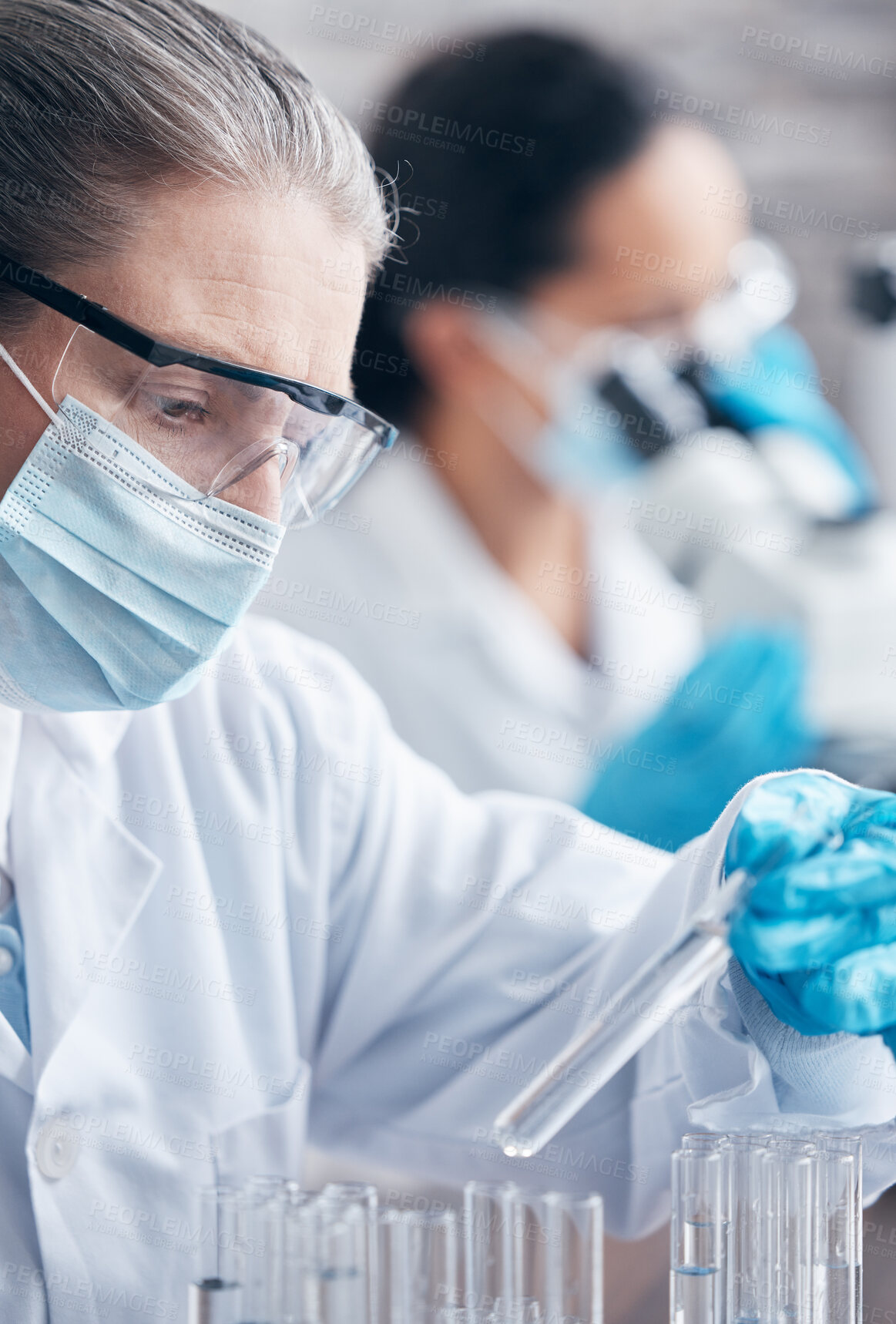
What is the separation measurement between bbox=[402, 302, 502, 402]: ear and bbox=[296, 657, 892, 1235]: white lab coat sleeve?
3.53 feet

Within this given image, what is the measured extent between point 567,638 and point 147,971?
1.66 m

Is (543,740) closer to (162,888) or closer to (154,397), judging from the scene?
(162,888)

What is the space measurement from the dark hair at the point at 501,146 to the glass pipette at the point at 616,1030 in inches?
61.3

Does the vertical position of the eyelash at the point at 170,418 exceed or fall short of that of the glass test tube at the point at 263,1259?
it exceeds it

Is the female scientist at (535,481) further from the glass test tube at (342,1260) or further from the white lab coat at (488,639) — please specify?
the glass test tube at (342,1260)

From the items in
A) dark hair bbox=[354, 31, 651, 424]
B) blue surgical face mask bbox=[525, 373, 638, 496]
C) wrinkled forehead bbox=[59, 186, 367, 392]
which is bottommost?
wrinkled forehead bbox=[59, 186, 367, 392]

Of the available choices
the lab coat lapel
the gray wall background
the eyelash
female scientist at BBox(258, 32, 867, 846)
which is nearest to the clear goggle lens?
the eyelash

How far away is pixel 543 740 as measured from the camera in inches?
102

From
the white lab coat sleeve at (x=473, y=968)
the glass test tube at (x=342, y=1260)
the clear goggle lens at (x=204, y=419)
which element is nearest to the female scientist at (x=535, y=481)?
the white lab coat sleeve at (x=473, y=968)

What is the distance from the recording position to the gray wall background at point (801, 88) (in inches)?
124

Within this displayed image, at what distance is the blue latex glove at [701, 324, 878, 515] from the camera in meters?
2.56

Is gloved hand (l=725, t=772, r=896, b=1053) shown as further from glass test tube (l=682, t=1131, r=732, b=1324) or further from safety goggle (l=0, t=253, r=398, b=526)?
safety goggle (l=0, t=253, r=398, b=526)

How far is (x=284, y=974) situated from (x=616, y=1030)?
1.91 ft

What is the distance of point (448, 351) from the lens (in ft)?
7.88
